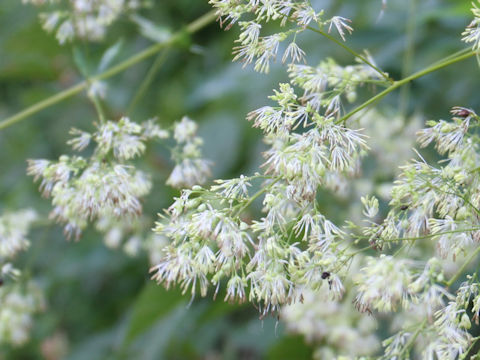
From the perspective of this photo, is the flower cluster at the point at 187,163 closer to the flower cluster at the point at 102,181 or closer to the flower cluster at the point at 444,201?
the flower cluster at the point at 102,181

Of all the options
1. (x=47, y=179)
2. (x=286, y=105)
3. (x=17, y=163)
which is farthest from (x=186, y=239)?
(x=17, y=163)

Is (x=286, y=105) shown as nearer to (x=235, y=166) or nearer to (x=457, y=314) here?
(x=457, y=314)

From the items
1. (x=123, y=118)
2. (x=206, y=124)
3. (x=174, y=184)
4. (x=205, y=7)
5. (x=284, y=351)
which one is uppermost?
(x=205, y=7)

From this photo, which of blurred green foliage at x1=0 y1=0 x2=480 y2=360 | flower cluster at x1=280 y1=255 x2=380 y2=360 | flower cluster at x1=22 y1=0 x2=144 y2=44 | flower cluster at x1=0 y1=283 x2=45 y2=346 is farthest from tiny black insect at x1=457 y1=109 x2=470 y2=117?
flower cluster at x1=0 y1=283 x2=45 y2=346

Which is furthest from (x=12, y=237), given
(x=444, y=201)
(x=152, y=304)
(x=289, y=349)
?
(x=444, y=201)

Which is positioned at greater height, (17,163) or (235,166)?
(17,163)

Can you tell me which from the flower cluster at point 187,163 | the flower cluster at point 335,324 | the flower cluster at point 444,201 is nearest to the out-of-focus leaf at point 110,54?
the flower cluster at point 187,163
